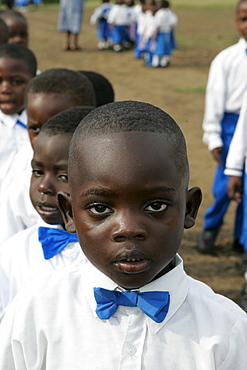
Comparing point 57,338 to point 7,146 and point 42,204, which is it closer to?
point 42,204

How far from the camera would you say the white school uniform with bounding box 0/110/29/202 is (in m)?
3.97

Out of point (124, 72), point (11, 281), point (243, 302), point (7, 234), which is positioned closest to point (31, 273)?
point (11, 281)

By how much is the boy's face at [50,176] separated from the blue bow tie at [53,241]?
0.40 ft

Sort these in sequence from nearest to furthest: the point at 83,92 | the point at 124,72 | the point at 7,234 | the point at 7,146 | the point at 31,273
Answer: the point at 31,273, the point at 7,234, the point at 83,92, the point at 7,146, the point at 124,72

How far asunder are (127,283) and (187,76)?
468 inches

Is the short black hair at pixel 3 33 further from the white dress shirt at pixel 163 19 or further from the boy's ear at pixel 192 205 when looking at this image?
the white dress shirt at pixel 163 19

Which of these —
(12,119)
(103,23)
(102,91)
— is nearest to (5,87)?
(12,119)

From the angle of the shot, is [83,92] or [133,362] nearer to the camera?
[133,362]

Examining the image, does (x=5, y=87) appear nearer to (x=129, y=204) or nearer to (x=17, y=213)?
(x=17, y=213)

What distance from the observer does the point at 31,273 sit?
2.30 meters

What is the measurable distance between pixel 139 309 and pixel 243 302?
2613mm

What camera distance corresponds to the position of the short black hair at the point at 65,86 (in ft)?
10.5

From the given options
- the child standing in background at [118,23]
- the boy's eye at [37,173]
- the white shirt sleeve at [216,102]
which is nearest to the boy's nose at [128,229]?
the boy's eye at [37,173]

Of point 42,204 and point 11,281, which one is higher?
point 42,204
